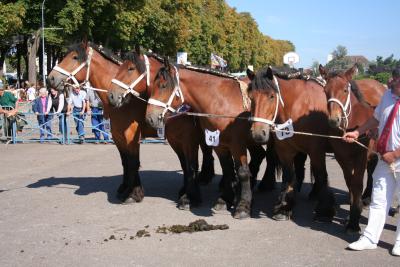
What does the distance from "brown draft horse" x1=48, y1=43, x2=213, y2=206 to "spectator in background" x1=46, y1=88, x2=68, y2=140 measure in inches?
312

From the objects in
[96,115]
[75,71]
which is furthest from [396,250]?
[96,115]

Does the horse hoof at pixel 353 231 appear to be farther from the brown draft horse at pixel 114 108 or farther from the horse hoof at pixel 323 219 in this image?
the brown draft horse at pixel 114 108

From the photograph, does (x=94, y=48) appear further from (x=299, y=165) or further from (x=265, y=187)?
(x=299, y=165)

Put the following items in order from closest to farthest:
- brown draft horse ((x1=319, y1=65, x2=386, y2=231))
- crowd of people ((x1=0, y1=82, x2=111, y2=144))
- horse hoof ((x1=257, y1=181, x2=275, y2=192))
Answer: brown draft horse ((x1=319, y1=65, x2=386, y2=231)) → horse hoof ((x1=257, y1=181, x2=275, y2=192)) → crowd of people ((x1=0, y1=82, x2=111, y2=144))

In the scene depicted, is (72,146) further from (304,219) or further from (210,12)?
(210,12)

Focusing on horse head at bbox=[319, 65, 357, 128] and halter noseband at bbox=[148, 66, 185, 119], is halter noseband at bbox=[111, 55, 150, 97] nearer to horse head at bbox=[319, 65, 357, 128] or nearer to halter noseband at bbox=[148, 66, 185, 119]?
halter noseband at bbox=[148, 66, 185, 119]

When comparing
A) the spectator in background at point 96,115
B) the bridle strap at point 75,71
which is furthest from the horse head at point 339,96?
the spectator in background at point 96,115

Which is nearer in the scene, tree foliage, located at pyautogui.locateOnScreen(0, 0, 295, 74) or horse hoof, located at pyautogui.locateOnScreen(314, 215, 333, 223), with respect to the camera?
horse hoof, located at pyautogui.locateOnScreen(314, 215, 333, 223)

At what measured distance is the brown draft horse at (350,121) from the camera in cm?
562

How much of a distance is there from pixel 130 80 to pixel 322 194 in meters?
3.19

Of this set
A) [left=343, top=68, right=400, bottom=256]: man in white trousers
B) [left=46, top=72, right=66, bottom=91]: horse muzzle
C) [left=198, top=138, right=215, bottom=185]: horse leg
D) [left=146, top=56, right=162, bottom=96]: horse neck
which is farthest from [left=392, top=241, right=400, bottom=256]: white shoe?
[left=46, top=72, right=66, bottom=91]: horse muzzle

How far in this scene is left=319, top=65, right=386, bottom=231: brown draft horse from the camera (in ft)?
18.5

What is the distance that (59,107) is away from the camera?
16.1 m

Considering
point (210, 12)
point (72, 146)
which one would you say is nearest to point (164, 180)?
point (72, 146)
